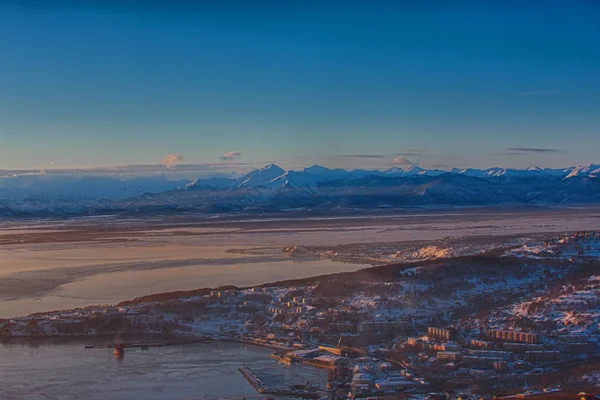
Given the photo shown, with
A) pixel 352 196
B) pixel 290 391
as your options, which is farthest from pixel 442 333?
pixel 352 196

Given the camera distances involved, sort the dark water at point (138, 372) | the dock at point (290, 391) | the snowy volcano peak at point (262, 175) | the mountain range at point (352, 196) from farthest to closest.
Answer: the snowy volcano peak at point (262, 175)
the mountain range at point (352, 196)
the dark water at point (138, 372)
the dock at point (290, 391)

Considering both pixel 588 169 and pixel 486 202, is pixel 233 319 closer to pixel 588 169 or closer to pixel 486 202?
pixel 486 202

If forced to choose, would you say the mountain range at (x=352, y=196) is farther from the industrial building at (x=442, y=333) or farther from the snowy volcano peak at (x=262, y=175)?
the industrial building at (x=442, y=333)

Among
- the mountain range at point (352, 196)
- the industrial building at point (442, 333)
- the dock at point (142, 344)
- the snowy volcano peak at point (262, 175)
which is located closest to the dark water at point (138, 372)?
the dock at point (142, 344)

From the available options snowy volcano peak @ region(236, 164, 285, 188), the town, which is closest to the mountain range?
snowy volcano peak @ region(236, 164, 285, 188)

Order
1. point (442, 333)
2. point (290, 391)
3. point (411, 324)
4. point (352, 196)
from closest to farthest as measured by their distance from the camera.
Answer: point (290, 391) → point (442, 333) → point (411, 324) → point (352, 196)

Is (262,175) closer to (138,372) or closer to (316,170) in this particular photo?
(316,170)

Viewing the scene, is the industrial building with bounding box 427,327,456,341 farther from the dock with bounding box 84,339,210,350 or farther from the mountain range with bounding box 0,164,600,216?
the mountain range with bounding box 0,164,600,216

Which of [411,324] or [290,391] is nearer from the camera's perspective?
[290,391]
